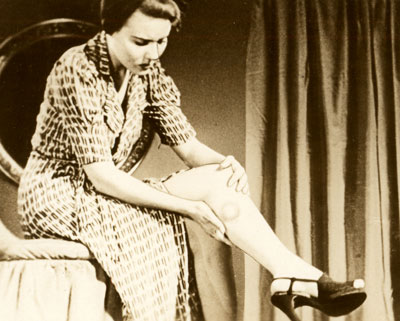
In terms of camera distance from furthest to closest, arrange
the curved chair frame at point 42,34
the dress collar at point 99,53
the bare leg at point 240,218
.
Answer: the curved chair frame at point 42,34 → the dress collar at point 99,53 → the bare leg at point 240,218

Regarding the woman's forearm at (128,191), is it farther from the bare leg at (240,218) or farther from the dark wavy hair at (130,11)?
the dark wavy hair at (130,11)

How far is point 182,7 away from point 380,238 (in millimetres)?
910

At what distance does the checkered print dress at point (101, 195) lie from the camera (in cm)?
165

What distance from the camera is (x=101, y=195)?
5.67 ft

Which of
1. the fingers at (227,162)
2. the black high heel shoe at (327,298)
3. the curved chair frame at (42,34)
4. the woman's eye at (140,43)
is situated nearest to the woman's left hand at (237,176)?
the fingers at (227,162)

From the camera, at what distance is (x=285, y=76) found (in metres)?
1.97

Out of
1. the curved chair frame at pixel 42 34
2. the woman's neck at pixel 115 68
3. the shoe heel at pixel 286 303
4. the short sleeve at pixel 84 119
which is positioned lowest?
the shoe heel at pixel 286 303

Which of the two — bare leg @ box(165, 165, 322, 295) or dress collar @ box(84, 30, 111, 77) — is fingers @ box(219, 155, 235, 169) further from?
dress collar @ box(84, 30, 111, 77)

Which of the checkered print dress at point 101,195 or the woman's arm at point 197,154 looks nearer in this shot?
the checkered print dress at point 101,195

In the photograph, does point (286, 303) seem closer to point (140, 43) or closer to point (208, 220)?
point (208, 220)

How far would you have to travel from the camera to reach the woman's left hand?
177 centimetres

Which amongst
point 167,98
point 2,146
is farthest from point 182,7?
point 2,146

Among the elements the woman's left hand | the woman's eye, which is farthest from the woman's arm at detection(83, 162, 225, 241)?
the woman's eye

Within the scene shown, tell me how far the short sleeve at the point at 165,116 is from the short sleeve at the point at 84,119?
18cm
